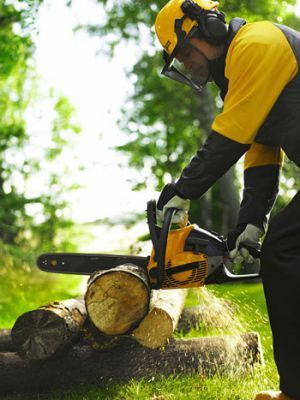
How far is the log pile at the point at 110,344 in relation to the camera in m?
3.18

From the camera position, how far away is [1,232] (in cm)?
1167

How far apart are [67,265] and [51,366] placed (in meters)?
0.67

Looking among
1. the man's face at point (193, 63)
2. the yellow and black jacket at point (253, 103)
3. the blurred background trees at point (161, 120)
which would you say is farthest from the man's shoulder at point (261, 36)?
the blurred background trees at point (161, 120)

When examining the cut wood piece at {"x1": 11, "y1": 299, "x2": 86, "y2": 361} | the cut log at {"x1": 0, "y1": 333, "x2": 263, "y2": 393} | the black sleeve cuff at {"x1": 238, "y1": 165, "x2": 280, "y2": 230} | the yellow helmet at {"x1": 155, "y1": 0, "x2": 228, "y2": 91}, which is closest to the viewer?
the yellow helmet at {"x1": 155, "y1": 0, "x2": 228, "y2": 91}

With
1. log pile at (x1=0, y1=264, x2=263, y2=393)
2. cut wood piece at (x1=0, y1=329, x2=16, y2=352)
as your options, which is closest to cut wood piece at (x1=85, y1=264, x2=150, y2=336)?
log pile at (x1=0, y1=264, x2=263, y2=393)

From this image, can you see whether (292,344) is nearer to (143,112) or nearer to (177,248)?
(177,248)

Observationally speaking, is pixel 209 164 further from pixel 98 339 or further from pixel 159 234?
pixel 98 339

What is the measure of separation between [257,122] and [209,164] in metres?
0.32

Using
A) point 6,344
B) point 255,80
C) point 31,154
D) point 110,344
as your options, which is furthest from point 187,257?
point 31,154

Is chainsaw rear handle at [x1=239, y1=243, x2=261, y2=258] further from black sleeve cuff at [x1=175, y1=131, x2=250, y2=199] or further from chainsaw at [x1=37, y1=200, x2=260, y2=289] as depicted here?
black sleeve cuff at [x1=175, y1=131, x2=250, y2=199]

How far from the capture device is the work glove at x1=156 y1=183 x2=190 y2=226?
9.14ft

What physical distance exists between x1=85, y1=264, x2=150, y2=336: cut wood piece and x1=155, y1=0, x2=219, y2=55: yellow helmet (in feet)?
4.38

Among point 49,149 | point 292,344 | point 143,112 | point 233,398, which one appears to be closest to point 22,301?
point 233,398

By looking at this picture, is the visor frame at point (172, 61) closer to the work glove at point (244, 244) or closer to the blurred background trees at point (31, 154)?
the work glove at point (244, 244)
